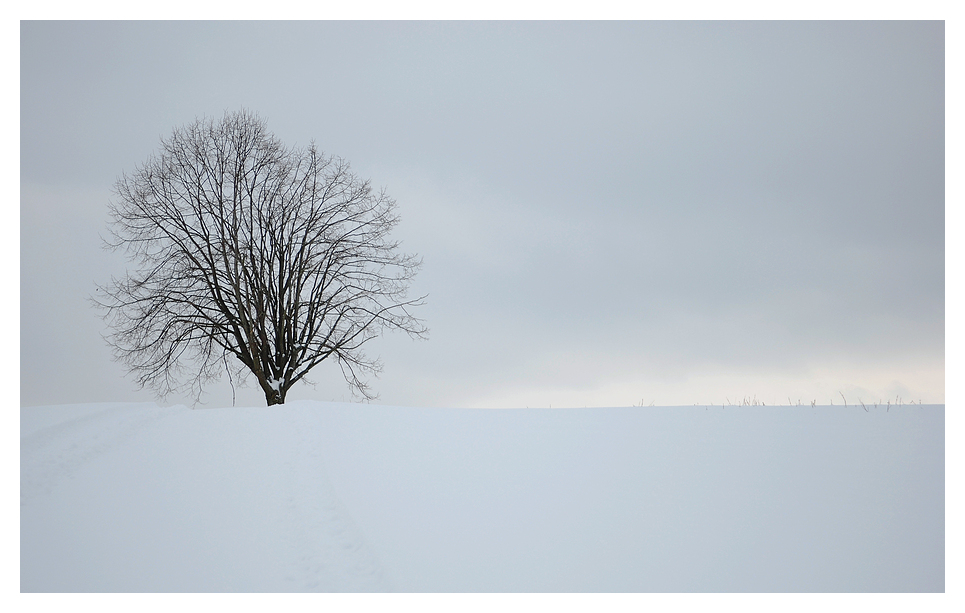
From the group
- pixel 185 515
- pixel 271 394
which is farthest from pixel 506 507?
pixel 271 394

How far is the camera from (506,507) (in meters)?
5.44

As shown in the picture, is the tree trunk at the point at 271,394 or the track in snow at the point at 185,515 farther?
the tree trunk at the point at 271,394

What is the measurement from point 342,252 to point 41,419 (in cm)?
804

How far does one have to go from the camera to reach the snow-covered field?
169 inches

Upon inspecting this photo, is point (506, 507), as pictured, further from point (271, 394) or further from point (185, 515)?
point (271, 394)

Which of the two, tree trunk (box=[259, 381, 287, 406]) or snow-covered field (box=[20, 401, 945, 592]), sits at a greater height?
tree trunk (box=[259, 381, 287, 406])

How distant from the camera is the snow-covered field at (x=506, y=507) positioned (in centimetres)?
430

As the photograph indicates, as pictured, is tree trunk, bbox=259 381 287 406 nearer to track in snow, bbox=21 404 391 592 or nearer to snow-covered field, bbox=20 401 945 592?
track in snow, bbox=21 404 391 592

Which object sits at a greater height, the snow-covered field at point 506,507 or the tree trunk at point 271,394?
the tree trunk at point 271,394

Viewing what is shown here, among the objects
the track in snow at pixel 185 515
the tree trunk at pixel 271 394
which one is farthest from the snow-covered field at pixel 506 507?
the tree trunk at pixel 271 394

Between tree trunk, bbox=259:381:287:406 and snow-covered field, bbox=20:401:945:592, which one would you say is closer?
snow-covered field, bbox=20:401:945:592

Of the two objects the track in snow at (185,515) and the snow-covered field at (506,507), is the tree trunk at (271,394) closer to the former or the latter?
the track in snow at (185,515)

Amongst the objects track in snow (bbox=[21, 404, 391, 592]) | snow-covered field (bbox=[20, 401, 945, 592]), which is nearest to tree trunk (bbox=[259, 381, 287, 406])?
track in snow (bbox=[21, 404, 391, 592])

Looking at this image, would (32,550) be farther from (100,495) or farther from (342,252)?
(342,252)
